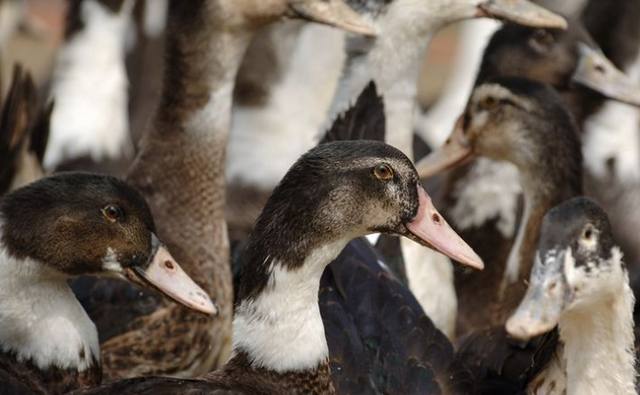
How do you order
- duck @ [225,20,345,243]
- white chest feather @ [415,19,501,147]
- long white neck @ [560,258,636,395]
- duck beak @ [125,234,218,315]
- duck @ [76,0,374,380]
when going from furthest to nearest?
white chest feather @ [415,19,501,147] → duck @ [225,20,345,243] → duck @ [76,0,374,380] → duck beak @ [125,234,218,315] → long white neck @ [560,258,636,395]

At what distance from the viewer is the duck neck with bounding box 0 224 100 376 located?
445cm

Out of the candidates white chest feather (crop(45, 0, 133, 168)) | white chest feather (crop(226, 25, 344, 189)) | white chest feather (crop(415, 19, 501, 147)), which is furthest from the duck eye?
white chest feather (crop(415, 19, 501, 147))

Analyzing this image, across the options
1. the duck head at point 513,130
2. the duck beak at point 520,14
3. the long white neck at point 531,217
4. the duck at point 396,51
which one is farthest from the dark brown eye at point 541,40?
the long white neck at point 531,217

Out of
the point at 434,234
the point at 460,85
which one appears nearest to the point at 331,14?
the point at 434,234

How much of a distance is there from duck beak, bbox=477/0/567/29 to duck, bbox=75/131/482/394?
1.90 m

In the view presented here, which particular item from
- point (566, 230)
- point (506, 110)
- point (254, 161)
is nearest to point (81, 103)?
point (254, 161)

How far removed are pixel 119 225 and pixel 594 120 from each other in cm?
337

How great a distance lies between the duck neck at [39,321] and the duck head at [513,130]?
1851mm

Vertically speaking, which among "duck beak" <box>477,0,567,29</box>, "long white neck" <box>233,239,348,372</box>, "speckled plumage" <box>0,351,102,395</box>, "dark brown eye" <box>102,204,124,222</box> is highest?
"dark brown eye" <box>102,204,124,222</box>

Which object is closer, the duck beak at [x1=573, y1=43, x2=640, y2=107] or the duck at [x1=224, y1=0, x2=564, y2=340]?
the duck at [x1=224, y1=0, x2=564, y2=340]

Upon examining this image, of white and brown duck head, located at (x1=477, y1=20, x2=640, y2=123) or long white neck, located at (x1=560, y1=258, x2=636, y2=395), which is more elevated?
long white neck, located at (x1=560, y1=258, x2=636, y2=395)

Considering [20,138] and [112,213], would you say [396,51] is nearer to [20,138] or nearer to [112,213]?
[20,138]

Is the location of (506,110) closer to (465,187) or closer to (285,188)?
(465,187)

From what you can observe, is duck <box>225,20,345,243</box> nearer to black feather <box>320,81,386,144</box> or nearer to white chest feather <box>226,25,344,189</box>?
white chest feather <box>226,25,344,189</box>
